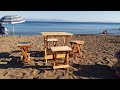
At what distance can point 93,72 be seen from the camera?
5844 mm

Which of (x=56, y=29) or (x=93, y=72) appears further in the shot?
(x=56, y=29)

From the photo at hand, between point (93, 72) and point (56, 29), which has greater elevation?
point (93, 72)

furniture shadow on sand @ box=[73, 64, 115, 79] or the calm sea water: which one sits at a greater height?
furniture shadow on sand @ box=[73, 64, 115, 79]

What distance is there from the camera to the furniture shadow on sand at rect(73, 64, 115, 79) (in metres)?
5.48

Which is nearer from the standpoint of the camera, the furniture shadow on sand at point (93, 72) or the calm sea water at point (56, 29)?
the furniture shadow on sand at point (93, 72)

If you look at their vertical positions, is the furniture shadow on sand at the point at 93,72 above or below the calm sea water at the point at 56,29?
above

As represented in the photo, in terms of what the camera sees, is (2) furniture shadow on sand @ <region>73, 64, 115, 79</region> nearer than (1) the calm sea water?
Yes

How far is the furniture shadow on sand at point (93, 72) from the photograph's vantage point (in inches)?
216
